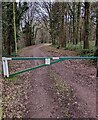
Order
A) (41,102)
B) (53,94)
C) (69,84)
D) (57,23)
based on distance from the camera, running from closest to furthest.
→ 1. (41,102)
2. (53,94)
3. (69,84)
4. (57,23)

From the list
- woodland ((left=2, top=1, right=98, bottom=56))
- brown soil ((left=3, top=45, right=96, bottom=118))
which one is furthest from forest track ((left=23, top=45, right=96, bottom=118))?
woodland ((left=2, top=1, right=98, bottom=56))

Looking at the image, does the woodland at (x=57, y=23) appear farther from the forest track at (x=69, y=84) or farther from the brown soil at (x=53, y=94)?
the brown soil at (x=53, y=94)

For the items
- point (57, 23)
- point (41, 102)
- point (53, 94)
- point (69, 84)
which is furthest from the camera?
point (57, 23)

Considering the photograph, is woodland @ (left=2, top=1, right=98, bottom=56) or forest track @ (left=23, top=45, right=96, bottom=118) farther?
woodland @ (left=2, top=1, right=98, bottom=56)

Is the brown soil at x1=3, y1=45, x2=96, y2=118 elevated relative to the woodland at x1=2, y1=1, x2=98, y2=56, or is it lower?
lower

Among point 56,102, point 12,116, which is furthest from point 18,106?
point 56,102

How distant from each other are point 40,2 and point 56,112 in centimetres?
3047

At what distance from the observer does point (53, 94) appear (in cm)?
669

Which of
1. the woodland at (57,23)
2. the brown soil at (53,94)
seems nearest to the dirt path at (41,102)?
the brown soil at (53,94)

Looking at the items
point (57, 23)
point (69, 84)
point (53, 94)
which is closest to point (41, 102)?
point (53, 94)

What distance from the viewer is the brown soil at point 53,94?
5398mm

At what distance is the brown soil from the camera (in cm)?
540

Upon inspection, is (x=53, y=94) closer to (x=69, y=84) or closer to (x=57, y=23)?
(x=69, y=84)

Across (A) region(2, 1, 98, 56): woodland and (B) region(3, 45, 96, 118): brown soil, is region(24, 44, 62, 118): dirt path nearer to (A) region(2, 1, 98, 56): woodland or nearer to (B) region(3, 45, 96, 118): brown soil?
(B) region(3, 45, 96, 118): brown soil
